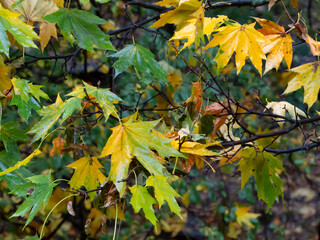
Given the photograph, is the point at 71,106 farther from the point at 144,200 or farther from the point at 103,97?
the point at 144,200

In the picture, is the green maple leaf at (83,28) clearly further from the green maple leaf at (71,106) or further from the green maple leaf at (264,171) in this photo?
the green maple leaf at (264,171)

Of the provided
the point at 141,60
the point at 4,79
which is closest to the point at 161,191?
the point at 141,60

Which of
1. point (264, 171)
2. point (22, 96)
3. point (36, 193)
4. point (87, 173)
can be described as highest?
point (22, 96)

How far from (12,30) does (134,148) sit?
45 centimetres

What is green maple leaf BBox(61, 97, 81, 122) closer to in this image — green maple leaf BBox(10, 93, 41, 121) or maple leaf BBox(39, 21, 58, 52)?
green maple leaf BBox(10, 93, 41, 121)

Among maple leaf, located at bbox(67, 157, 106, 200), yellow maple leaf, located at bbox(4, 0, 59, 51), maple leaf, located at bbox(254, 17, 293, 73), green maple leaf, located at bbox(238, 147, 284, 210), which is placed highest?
yellow maple leaf, located at bbox(4, 0, 59, 51)

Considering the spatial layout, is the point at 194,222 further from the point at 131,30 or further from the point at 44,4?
the point at 44,4

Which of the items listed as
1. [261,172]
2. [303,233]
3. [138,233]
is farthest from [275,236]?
[261,172]

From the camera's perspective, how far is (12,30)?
3.02ft

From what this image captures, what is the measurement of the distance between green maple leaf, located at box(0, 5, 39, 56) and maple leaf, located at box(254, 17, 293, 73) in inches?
27.3

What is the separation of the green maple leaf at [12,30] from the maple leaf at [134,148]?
0.33 metres

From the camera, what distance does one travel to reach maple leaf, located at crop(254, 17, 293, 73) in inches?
44.1

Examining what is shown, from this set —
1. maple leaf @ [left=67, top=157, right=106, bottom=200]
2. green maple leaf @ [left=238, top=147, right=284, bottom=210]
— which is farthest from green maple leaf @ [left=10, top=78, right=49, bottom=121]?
green maple leaf @ [left=238, top=147, right=284, bottom=210]

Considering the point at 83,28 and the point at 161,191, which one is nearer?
the point at 161,191
